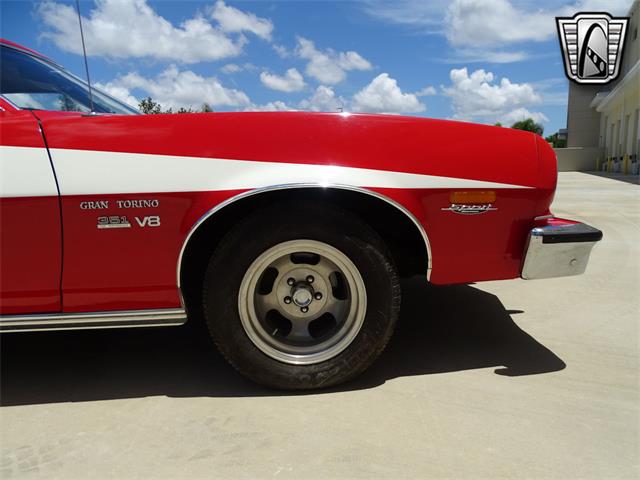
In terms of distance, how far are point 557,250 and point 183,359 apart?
2034 mm

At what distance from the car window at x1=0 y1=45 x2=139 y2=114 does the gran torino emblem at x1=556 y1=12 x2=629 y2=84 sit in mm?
37494

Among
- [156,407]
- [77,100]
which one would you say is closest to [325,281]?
[156,407]

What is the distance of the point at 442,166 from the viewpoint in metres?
2.29

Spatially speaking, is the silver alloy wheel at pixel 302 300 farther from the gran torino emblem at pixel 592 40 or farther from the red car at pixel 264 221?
the gran torino emblem at pixel 592 40

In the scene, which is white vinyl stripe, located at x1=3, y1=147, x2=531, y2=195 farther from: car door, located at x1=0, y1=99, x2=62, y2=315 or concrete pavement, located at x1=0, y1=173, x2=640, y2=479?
concrete pavement, located at x1=0, y1=173, x2=640, y2=479

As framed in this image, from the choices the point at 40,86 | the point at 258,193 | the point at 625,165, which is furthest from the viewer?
the point at 625,165

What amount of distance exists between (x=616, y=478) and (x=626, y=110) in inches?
1315

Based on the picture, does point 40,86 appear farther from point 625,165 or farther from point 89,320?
point 625,165

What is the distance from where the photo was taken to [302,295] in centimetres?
238

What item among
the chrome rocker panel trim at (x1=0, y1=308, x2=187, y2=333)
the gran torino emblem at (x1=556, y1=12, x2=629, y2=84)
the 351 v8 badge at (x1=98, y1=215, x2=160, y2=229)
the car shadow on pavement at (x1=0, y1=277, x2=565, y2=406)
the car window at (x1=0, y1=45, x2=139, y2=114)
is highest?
the gran torino emblem at (x1=556, y1=12, x2=629, y2=84)

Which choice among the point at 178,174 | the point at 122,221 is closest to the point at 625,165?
the point at 178,174

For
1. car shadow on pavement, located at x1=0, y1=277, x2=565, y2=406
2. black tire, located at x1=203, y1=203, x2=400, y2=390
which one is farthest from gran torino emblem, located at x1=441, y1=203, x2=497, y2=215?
car shadow on pavement, located at x1=0, y1=277, x2=565, y2=406

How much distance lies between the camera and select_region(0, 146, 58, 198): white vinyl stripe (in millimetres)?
2064

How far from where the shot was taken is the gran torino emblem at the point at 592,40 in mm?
33438
